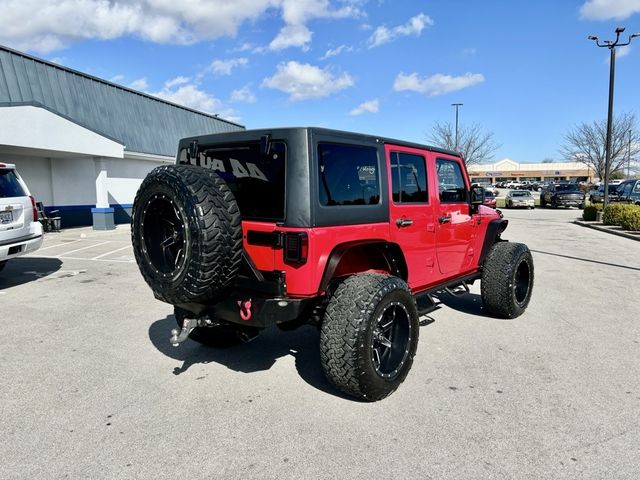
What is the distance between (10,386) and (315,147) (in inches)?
125

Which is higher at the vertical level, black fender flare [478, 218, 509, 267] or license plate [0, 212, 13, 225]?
license plate [0, 212, 13, 225]

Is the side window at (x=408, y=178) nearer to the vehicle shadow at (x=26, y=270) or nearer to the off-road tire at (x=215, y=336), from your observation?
the off-road tire at (x=215, y=336)

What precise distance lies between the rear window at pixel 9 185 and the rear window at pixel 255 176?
5302mm

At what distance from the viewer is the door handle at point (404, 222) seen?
396 cm

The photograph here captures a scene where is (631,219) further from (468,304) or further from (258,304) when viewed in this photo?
(258,304)

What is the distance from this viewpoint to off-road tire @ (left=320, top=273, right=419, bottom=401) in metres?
3.21

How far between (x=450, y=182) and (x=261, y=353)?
271 centimetres

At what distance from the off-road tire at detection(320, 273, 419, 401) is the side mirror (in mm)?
2071

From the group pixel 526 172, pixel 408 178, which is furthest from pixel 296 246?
pixel 526 172

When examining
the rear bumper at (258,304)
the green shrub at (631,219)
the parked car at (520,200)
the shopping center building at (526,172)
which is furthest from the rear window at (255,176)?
the shopping center building at (526,172)

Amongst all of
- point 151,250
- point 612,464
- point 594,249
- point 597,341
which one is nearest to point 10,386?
point 151,250

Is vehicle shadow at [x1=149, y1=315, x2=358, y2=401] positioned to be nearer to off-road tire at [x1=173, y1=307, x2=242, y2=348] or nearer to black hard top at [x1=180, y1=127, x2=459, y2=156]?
off-road tire at [x1=173, y1=307, x2=242, y2=348]

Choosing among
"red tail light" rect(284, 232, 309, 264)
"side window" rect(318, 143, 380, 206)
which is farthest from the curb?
"red tail light" rect(284, 232, 309, 264)

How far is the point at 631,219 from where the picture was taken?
1477cm
